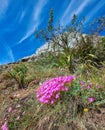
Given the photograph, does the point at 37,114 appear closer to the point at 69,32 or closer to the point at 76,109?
the point at 76,109

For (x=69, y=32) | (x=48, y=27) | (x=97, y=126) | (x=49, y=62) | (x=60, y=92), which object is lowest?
(x=97, y=126)

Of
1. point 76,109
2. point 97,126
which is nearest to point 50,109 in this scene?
point 76,109

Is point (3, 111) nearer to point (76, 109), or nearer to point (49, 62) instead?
point (76, 109)

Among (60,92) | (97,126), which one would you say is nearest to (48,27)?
(60,92)

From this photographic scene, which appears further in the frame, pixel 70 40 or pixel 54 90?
pixel 70 40

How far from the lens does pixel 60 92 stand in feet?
10.1

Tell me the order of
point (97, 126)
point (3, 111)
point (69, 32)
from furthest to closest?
point (69, 32) < point (3, 111) < point (97, 126)

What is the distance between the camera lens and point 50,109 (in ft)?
10.0

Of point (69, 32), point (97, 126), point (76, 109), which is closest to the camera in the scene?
point (97, 126)

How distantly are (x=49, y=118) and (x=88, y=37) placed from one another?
15.8ft

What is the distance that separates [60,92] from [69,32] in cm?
502

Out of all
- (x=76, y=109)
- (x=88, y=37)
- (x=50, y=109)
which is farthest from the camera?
(x=88, y=37)

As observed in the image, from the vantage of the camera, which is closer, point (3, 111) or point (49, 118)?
point (49, 118)

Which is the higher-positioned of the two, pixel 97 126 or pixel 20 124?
pixel 20 124
